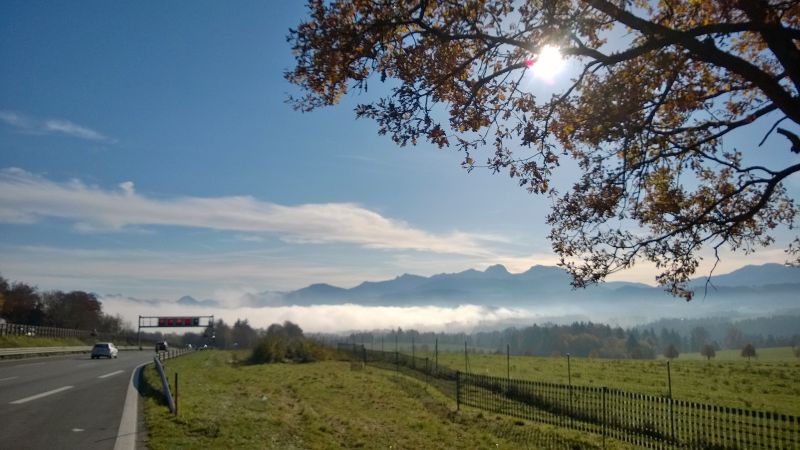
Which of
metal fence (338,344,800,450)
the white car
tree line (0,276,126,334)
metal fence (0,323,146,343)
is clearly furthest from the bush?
tree line (0,276,126,334)

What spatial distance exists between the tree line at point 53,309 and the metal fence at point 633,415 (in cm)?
8607

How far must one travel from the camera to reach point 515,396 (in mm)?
18891

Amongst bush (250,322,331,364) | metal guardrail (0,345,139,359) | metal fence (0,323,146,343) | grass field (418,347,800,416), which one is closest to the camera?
grass field (418,347,800,416)

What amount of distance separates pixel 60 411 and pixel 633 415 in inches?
575

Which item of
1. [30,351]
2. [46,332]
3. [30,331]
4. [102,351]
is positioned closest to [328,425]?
[102,351]

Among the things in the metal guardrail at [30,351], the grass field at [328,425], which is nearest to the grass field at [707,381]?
the grass field at [328,425]

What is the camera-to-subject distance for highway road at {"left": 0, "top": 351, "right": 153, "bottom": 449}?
10.6 metres

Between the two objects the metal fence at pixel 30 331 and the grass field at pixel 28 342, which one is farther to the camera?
the metal fence at pixel 30 331

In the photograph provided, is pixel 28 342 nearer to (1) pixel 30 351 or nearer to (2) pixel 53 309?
(1) pixel 30 351

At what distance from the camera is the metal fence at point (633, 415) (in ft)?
35.5

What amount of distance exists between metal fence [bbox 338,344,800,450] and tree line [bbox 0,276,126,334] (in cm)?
8607

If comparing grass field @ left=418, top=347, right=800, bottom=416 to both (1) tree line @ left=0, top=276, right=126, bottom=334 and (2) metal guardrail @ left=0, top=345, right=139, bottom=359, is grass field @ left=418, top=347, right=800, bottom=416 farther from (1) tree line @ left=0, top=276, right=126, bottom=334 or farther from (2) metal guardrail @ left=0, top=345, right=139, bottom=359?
(1) tree line @ left=0, top=276, right=126, bottom=334

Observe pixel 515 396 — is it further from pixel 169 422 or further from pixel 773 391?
pixel 773 391

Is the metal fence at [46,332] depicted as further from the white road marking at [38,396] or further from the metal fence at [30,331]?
the white road marking at [38,396]
